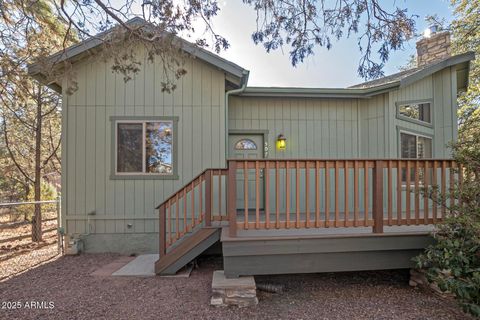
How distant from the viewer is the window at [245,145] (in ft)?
20.6

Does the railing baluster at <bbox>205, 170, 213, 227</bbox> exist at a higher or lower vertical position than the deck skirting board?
higher

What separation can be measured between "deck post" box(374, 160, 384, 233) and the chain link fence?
586cm

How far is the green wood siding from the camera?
5.42 m

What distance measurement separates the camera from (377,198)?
11.3 feet

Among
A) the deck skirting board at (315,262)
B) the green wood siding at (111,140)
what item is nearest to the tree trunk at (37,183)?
the green wood siding at (111,140)

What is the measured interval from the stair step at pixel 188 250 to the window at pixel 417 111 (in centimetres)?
504

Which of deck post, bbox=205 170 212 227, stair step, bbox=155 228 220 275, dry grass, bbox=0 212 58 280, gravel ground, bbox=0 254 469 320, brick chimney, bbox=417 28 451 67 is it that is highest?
brick chimney, bbox=417 28 451 67

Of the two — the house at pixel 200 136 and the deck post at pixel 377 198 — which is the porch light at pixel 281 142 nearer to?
the house at pixel 200 136

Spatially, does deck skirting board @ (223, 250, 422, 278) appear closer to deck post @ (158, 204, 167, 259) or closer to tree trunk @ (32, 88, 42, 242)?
deck post @ (158, 204, 167, 259)

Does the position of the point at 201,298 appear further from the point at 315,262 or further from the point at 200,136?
the point at 200,136

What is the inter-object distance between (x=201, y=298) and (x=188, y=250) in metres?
0.80

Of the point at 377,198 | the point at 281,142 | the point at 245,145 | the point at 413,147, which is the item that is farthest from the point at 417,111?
the point at 245,145

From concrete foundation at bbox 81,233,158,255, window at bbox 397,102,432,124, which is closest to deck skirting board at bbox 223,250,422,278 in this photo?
concrete foundation at bbox 81,233,158,255

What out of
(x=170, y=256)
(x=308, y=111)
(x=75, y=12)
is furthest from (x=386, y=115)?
(x=75, y=12)
